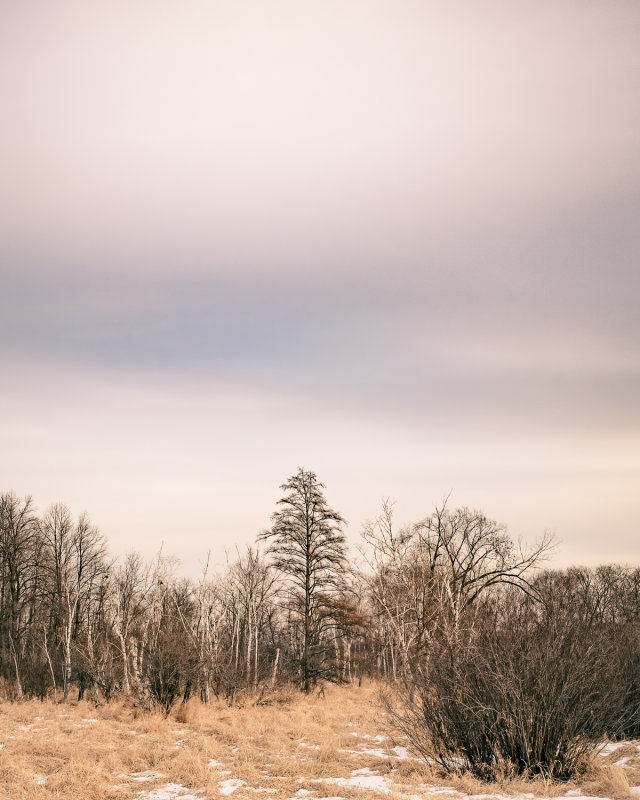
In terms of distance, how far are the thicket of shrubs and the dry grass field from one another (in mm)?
724

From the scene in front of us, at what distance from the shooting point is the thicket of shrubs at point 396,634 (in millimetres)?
9906

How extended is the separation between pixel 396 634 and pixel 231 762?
11978 mm

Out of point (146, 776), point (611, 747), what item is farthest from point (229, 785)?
point (611, 747)

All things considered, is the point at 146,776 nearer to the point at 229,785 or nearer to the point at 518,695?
the point at 229,785

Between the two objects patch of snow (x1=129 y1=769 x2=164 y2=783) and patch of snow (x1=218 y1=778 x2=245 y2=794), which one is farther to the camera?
patch of snow (x1=129 y1=769 x2=164 y2=783)

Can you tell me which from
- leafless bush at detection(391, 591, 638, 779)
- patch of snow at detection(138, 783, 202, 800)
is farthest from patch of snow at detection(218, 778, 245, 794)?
leafless bush at detection(391, 591, 638, 779)

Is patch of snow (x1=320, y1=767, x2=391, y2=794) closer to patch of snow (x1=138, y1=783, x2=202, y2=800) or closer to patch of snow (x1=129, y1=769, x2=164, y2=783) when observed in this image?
patch of snow (x1=138, y1=783, x2=202, y2=800)

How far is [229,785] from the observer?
10.6 meters

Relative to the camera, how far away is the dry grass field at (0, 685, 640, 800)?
9516mm

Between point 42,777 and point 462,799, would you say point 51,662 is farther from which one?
point 462,799

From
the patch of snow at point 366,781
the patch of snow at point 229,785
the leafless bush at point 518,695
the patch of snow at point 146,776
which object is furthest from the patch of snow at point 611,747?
the patch of snow at point 146,776

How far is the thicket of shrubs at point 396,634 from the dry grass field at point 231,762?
724mm

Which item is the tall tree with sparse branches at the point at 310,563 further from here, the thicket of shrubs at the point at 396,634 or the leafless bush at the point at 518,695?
the leafless bush at the point at 518,695

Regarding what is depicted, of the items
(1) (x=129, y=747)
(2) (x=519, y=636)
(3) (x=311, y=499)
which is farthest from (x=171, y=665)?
(2) (x=519, y=636)
